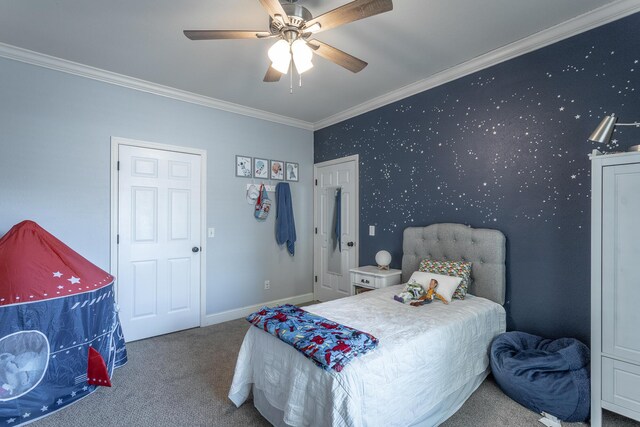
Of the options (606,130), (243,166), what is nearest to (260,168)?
(243,166)

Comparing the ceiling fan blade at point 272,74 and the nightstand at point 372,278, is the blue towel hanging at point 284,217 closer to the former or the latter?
the nightstand at point 372,278

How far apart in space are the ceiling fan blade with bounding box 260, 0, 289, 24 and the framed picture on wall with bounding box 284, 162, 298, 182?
2.60m

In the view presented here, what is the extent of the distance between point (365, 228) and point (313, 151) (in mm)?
1546

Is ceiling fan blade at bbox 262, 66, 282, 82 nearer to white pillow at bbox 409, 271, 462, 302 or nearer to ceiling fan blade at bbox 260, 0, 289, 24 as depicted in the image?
ceiling fan blade at bbox 260, 0, 289, 24

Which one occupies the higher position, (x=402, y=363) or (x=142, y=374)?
(x=402, y=363)

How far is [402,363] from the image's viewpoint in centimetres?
165

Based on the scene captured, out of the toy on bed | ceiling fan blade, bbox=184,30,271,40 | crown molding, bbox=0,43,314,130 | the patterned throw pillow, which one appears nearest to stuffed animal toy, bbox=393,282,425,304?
the toy on bed

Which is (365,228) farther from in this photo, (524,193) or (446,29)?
(446,29)

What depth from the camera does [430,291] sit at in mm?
2521

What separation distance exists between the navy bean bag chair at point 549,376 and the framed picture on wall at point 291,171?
3.10 m

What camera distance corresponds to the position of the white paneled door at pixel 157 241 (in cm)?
314

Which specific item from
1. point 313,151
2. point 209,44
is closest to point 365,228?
point 313,151

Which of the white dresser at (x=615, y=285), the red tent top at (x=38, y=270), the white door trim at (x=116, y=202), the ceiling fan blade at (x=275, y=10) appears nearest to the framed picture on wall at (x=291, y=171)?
the white door trim at (x=116, y=202)

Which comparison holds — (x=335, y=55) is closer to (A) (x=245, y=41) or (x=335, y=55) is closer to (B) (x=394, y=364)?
(A) (x=245, y=41)
